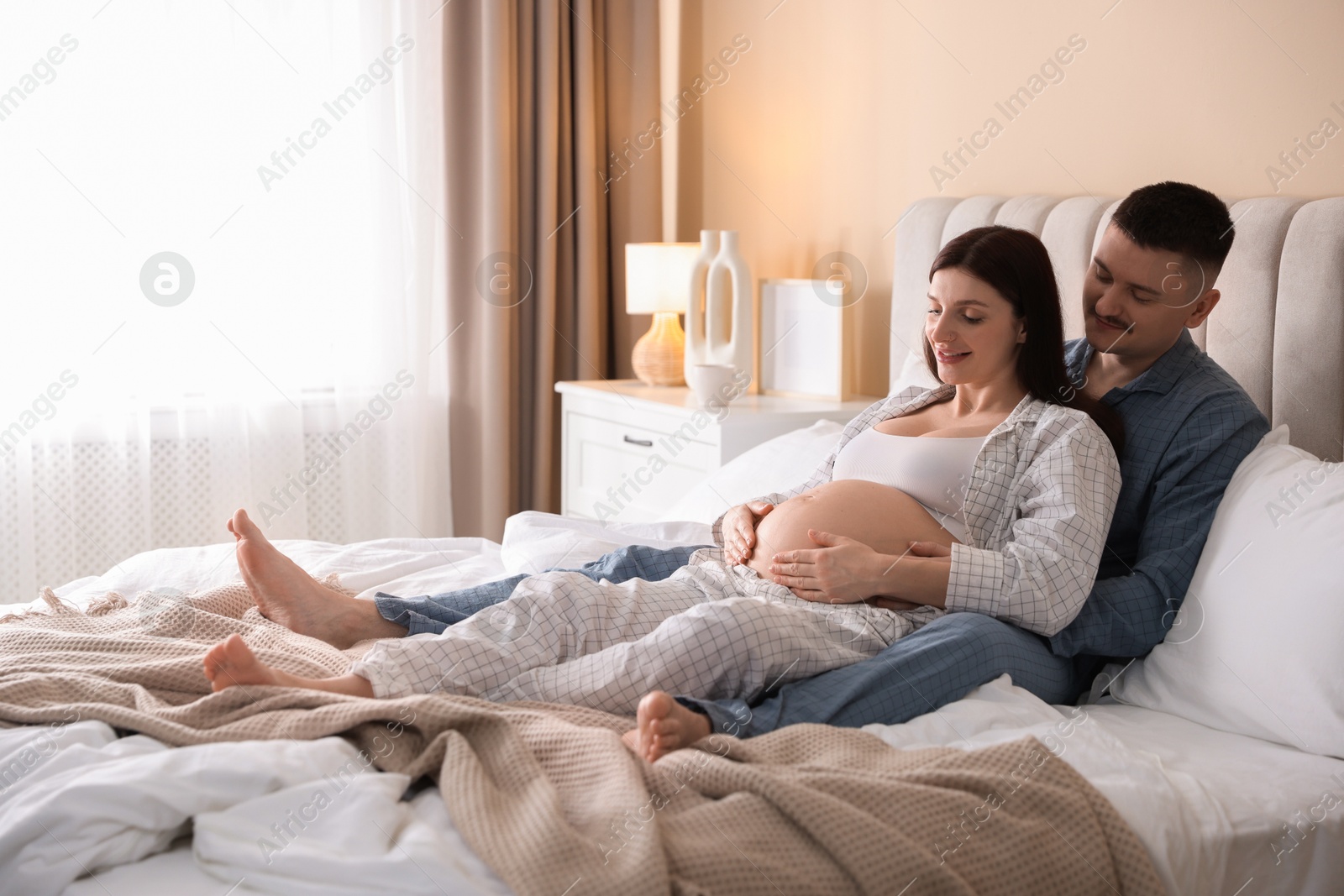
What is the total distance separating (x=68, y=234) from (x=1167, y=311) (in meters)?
2.51

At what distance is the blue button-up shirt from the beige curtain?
2.05 metres

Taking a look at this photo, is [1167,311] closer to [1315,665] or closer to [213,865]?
[1315,665]

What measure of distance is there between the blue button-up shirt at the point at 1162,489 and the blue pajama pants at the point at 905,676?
0.06 meters

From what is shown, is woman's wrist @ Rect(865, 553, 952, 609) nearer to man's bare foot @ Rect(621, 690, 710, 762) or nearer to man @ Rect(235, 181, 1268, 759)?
man @ Rect(235, 181, 1268, 759)

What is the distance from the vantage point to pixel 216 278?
301cm

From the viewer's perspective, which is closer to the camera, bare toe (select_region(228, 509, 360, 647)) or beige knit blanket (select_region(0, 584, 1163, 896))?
beige knit blanket (select_region(0, 584, 1163, 896))

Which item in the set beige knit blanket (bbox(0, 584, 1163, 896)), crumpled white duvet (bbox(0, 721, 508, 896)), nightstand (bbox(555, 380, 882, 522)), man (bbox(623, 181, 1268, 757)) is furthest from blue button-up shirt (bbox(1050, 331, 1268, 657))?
nightstand (bbox(555, 380, 882, 522))

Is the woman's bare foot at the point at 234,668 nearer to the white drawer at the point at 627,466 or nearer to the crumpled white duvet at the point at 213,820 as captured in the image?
the crumpled white duvet at the point at 213,820

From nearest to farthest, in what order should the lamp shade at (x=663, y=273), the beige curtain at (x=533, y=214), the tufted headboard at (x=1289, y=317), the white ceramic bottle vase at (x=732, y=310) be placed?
the tufted headboard at (x=1289, y=317) → the white ceramic bottle vase at (x=732, y=310) → the lamp shade at (x=663, y=273) → the beige curtain at (x=533, y=214)

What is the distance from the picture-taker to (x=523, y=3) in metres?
3.32

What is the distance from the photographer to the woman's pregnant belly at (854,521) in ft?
5.16

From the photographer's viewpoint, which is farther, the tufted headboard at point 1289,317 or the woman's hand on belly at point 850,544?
the tufted headboard at point 1289,317

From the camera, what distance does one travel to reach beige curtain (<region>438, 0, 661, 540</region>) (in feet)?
10.8

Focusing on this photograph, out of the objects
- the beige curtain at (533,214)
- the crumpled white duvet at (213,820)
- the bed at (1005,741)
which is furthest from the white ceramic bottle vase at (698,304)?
the crumpled white duvet at (213,820)
